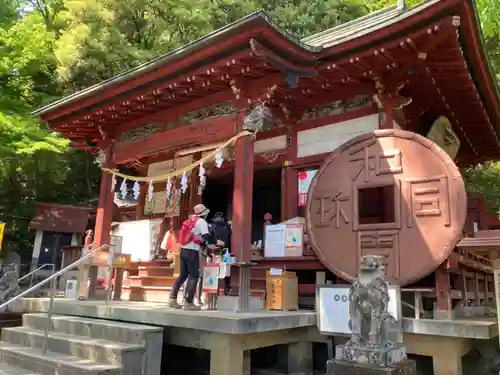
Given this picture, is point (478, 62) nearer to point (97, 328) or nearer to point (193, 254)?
point (193, 254)

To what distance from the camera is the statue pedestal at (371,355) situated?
4219 mm

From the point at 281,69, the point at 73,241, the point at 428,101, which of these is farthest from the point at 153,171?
the point at 73,241

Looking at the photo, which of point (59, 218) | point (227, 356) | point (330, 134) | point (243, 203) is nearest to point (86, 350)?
point (227, 356)

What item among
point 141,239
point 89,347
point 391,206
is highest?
point 391,206

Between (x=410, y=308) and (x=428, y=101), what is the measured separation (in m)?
4.18

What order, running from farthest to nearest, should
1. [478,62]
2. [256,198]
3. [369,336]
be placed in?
[256,198], [478,62], [369,336]

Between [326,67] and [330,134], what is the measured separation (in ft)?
4.82

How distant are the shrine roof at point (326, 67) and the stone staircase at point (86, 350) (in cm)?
426

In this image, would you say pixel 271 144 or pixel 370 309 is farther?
pixel 271 144

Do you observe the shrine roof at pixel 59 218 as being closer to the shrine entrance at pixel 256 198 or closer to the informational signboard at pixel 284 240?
the shrine entrance at pixel 256 198

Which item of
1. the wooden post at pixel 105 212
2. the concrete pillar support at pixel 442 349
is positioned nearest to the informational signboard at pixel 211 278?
the concrete pillar support at pixel 442 349

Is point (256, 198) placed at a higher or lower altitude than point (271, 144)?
lower

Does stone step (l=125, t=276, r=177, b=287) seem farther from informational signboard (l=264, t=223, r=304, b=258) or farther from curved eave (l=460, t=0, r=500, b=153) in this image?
curved eave (l=460, t=0, r=500, b=153)

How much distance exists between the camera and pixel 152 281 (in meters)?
9.09
